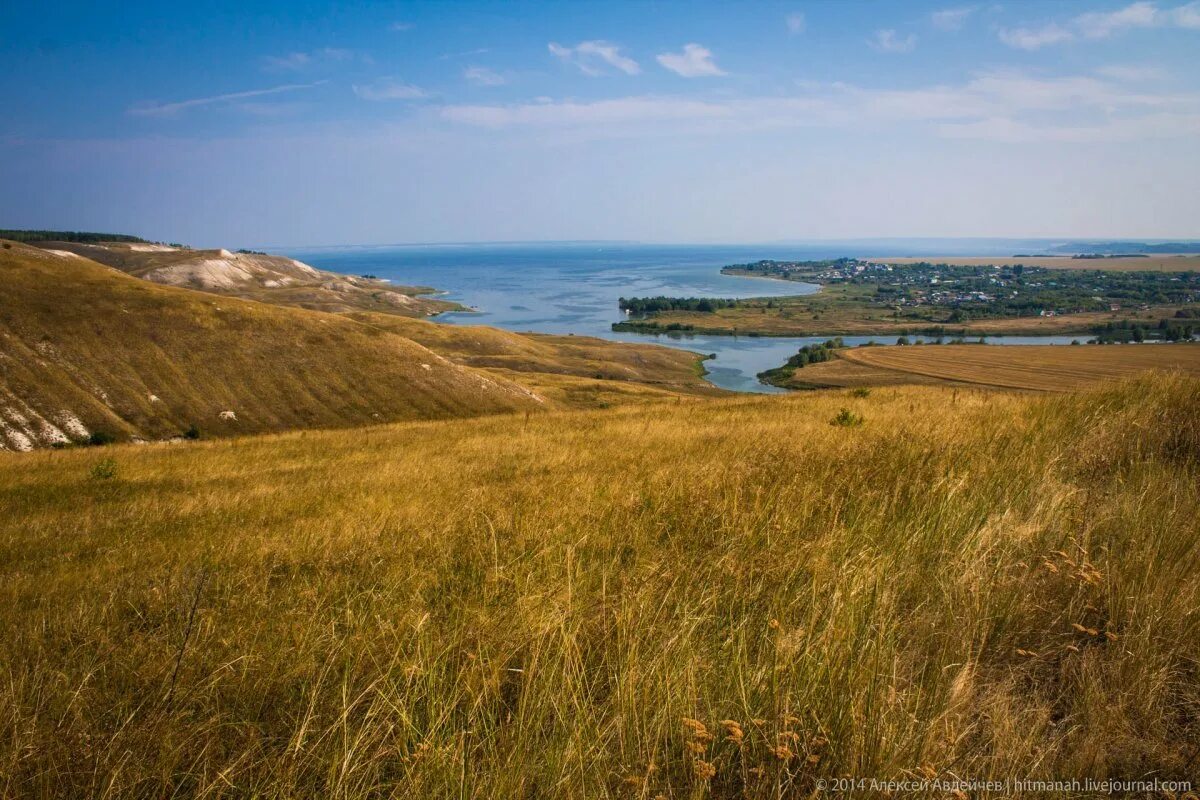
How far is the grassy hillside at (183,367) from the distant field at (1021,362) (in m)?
57.8

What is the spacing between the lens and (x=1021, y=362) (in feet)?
276

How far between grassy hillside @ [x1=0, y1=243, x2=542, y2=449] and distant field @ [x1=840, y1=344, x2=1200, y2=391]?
57783mm

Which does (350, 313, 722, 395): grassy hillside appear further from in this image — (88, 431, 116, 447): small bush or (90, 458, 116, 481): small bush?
(90, 458, 116, 481): small bush

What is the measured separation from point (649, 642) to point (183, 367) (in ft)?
252

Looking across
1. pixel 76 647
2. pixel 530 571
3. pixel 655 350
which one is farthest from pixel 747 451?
pixel 655 350

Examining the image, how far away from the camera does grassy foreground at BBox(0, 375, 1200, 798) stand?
2.10 metres

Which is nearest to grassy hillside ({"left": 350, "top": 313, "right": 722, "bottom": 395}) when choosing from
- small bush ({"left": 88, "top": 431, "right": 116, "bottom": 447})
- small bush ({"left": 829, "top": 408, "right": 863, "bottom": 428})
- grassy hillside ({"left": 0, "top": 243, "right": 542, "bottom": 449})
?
grassy hillside ({"left": 0, "top": 243, "right": 542, "bottom": 449})

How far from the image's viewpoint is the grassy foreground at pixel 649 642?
6.89 ft

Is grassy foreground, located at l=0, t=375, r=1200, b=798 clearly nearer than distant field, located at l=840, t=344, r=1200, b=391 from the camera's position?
Yes

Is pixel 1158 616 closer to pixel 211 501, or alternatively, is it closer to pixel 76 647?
pixel 76 647

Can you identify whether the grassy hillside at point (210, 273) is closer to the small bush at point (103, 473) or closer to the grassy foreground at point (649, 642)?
the small bush at point (103, 473)

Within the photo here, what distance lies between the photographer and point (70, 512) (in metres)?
9.04

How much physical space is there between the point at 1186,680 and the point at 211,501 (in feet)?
34.2

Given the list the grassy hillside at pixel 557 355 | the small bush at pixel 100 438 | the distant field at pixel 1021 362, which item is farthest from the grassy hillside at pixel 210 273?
the distant field at pixel 1021 362
